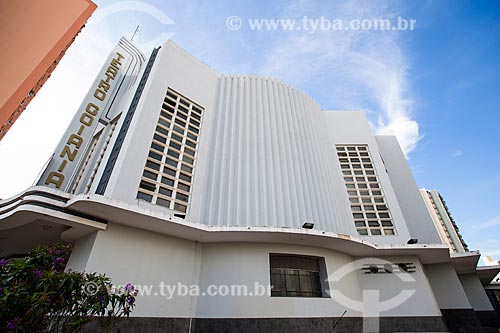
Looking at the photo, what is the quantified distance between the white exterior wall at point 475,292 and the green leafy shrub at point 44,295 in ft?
73.0

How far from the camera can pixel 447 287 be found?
44.4 feet

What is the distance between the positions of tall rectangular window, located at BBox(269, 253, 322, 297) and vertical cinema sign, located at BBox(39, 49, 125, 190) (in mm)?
10222

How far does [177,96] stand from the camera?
13.4 m

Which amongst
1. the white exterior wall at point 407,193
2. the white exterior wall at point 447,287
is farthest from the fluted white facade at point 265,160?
the white exterior wall at point 447,287

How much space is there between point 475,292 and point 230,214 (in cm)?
1871

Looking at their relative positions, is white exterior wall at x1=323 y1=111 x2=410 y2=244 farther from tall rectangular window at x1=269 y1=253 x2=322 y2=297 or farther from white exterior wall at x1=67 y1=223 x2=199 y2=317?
white exterior wall at x1=67 y1=223 x2=199 y2=317

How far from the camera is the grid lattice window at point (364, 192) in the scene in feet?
49.2

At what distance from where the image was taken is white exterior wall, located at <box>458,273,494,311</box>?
16.1m

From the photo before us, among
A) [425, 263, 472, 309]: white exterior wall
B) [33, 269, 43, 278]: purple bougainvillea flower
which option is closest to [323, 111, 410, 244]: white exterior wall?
[425, 263, 472, 309]: white exterior wall

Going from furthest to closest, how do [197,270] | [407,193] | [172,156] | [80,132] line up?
[407,193]
[80,132]
[172,156]
[197,270]

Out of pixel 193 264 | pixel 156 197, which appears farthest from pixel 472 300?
pixel 156 197

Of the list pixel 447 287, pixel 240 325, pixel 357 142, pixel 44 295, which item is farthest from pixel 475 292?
pixel 44 295

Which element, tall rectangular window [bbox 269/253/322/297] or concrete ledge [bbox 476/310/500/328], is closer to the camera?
tall rectangular window [bbox 269/253/322/297]

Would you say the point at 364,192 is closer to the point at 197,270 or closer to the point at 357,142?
the point at 357,142
